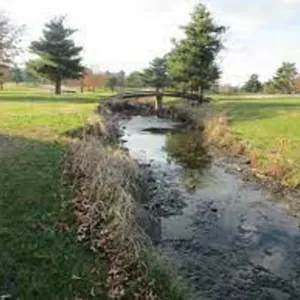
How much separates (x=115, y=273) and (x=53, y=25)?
46.6 metres

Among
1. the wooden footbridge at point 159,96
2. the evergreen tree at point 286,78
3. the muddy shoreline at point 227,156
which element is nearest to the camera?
the muddy shoreline at point 227,156

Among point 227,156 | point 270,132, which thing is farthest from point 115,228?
point 270,132

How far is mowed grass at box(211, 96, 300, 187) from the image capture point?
59.9 ft

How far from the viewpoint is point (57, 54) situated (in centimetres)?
5038

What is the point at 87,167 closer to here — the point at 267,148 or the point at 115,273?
the point at 115,273

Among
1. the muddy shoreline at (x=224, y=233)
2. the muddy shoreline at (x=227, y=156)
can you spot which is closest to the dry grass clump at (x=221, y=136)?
the muddy shoreline at (x=227, y=156)

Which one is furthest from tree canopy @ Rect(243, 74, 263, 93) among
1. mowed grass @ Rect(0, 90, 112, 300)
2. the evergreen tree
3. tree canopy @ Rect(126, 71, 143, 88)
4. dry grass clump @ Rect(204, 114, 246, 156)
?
mowed grass @ Rect(0, 90, 112, 300)

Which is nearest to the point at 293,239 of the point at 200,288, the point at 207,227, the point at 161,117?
the point at 207,227

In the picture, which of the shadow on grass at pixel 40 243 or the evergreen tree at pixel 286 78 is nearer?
the shadow on grass at pixel 40 243

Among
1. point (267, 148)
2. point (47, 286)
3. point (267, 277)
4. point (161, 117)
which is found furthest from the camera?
point (161, 117)

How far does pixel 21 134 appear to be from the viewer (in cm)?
1880

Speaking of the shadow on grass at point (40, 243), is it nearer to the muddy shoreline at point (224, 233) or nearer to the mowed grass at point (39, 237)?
the mowed grass at point (39, 237)

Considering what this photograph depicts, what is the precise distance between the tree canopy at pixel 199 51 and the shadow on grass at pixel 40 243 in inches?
1450

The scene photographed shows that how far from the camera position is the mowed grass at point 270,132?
18266 mm
